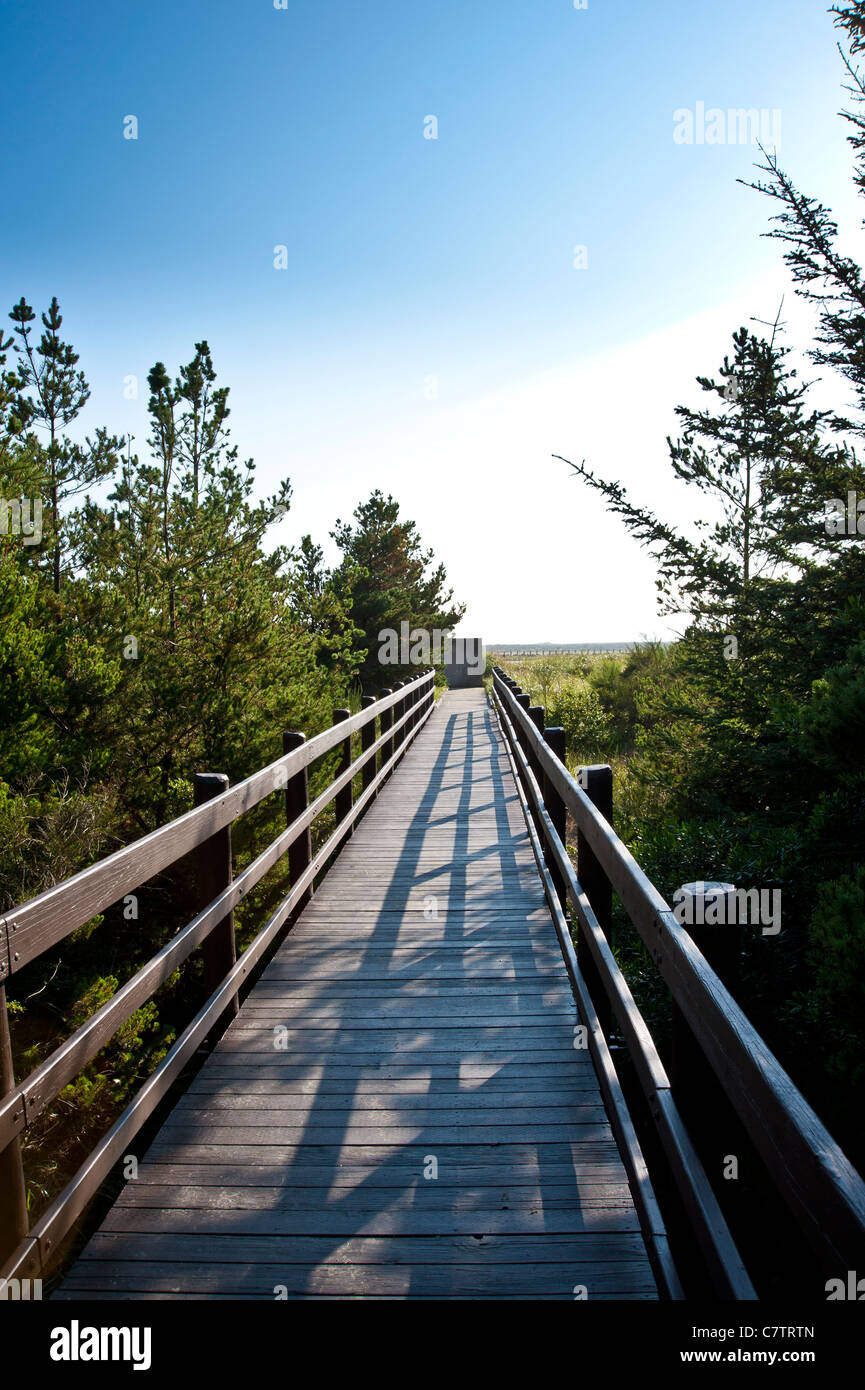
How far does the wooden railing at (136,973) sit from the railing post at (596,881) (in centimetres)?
147

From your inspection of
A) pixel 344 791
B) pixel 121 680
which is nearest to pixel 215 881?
pixel 344 791

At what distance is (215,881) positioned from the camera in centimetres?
340

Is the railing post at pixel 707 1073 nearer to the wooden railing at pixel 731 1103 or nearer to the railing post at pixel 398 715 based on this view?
the wooden railing at pixel 731 1103

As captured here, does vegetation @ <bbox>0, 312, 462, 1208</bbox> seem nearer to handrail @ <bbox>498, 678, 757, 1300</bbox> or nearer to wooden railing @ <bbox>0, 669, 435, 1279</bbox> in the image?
wooden railing @ <bbox>0, 669, 435, 1279</bbox>

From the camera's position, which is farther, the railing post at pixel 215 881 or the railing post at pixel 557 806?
the railing post at pixel 557 806

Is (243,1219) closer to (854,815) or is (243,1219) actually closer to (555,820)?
(555,820)

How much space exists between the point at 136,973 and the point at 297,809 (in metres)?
2.43

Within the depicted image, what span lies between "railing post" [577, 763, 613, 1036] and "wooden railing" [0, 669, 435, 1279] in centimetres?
147

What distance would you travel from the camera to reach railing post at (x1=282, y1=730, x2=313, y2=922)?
4.79 metres

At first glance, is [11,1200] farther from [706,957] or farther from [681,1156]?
[706,957]

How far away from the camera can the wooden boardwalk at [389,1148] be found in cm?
215

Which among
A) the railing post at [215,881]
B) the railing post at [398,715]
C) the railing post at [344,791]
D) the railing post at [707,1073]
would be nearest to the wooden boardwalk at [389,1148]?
the railing post at [215,881]
